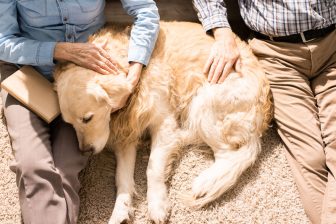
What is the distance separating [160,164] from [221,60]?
471 millimetres

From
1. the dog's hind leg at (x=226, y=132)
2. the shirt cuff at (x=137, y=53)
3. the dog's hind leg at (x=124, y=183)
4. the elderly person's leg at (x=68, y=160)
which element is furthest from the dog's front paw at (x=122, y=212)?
the shirt cuff at (x=137, y=53)

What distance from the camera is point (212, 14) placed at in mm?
1677

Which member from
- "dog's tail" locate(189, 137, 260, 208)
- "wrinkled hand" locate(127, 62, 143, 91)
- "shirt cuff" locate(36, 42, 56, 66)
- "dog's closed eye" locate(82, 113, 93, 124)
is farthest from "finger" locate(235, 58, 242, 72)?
"shirt cuff" locate(36, 42, 56, 66)

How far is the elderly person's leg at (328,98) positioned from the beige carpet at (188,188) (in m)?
0.16

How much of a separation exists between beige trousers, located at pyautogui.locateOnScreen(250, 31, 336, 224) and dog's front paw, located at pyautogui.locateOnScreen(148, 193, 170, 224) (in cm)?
50

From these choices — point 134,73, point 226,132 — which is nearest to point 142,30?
point 134,73

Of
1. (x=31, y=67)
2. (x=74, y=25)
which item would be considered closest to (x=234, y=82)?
(x=74, y=25)

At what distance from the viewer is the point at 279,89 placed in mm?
1626

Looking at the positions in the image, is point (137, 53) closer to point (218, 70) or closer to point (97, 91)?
point (97, 91)

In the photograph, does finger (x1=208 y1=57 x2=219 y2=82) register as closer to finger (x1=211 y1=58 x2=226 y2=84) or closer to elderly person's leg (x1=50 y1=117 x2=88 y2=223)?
finger (x1=211 y1=58 x2=226 y2=84)

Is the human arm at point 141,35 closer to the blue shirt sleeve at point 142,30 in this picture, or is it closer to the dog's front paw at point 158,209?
the blue shirt sleeve at point 142,30

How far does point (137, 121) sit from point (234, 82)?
0.41 meters

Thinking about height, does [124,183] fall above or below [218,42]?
below

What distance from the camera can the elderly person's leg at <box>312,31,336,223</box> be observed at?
1.42m
